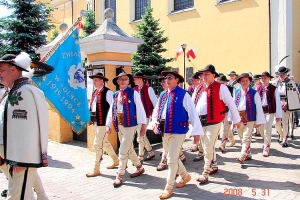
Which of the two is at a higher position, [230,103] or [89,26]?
[89,26]

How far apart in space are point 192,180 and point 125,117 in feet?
5.54

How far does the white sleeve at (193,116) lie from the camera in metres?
4.77

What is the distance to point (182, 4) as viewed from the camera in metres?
21.1

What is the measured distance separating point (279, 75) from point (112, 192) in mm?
5709

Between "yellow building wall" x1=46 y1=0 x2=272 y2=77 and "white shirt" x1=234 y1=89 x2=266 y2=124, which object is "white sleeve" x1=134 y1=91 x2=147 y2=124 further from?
"yellow building wall" x1=46 y1=0 x2=272 y2=77

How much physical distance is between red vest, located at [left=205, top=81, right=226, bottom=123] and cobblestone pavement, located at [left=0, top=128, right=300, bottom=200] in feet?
3.77

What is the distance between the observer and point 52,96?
5.77m

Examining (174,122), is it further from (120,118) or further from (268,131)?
(268,131)

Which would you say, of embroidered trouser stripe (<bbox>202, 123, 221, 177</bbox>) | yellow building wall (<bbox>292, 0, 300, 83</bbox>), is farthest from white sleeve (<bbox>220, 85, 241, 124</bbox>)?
yellow building wall (<bbox>292, 0, 300, 83</bbox>)

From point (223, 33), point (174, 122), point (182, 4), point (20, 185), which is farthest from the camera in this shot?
point (182, 4)

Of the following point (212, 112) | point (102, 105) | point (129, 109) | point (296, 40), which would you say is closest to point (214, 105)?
point (212, 112)

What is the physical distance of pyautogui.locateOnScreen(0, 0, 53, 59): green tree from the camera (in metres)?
14.0

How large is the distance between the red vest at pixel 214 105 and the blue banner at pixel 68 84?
236 centimetres
